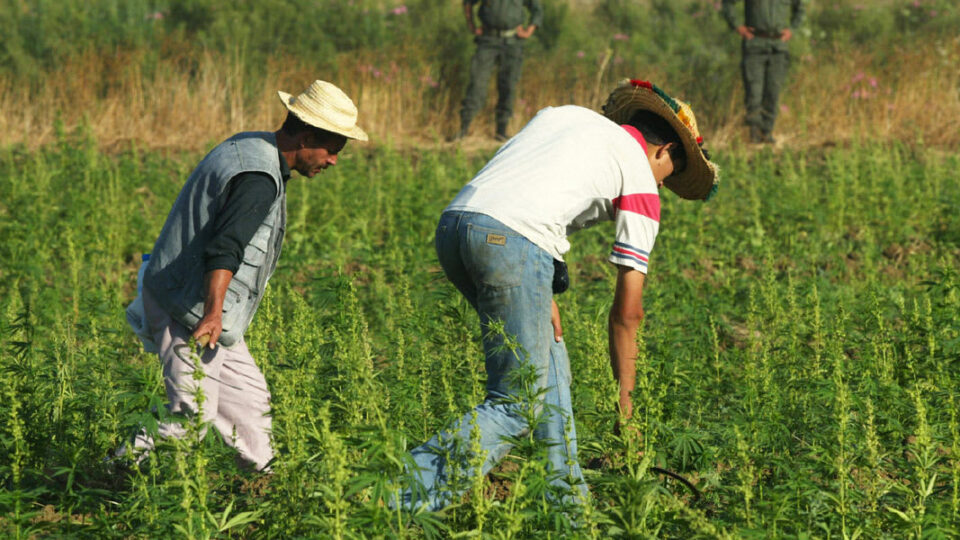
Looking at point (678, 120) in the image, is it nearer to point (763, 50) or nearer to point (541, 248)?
point (541, 248)

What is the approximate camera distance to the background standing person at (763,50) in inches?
492

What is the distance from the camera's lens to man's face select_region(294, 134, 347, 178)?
172 inches

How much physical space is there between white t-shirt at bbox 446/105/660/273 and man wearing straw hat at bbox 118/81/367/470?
2.29 ft

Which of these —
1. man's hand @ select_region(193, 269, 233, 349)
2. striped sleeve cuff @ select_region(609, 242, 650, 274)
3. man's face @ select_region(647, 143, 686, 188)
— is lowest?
man's hand @ select_region(193, 269, 233, 349)

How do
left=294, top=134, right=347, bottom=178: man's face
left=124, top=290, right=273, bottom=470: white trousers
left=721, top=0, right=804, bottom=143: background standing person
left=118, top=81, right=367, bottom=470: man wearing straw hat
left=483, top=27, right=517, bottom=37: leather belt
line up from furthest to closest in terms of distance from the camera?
left=483, top=27, right=517, bottom=37: leather belt
left=721, top=0, right=804, bottom=143: background standing person
left=294, top=134, right=347, bottom=178: man's face
left=124, top=290, right=273, bottom=470: white trousers
left=118, top=81, right=367, bottom=470: man wearing straw hat

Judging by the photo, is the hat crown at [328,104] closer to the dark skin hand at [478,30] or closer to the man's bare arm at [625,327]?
the man's bare arm at [625,327]

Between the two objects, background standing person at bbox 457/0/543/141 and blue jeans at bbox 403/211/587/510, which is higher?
blue jeans at bbox 403/211/587/510

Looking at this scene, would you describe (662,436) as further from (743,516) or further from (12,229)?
(12,229)

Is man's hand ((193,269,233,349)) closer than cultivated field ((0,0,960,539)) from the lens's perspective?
No

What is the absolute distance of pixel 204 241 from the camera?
418cm

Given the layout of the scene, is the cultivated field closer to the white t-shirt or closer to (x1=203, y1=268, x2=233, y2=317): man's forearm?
(x1=203, y1=268, x2=233, y2=317): man's forearm

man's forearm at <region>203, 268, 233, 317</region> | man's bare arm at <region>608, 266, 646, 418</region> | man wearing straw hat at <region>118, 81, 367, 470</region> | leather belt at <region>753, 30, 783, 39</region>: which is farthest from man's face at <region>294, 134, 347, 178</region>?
leather belt at <region>753, 30, 783, 39</region>

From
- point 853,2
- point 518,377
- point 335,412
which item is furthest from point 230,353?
point 853,2

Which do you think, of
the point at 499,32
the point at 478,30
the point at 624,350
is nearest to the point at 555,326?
the point at 624,350
